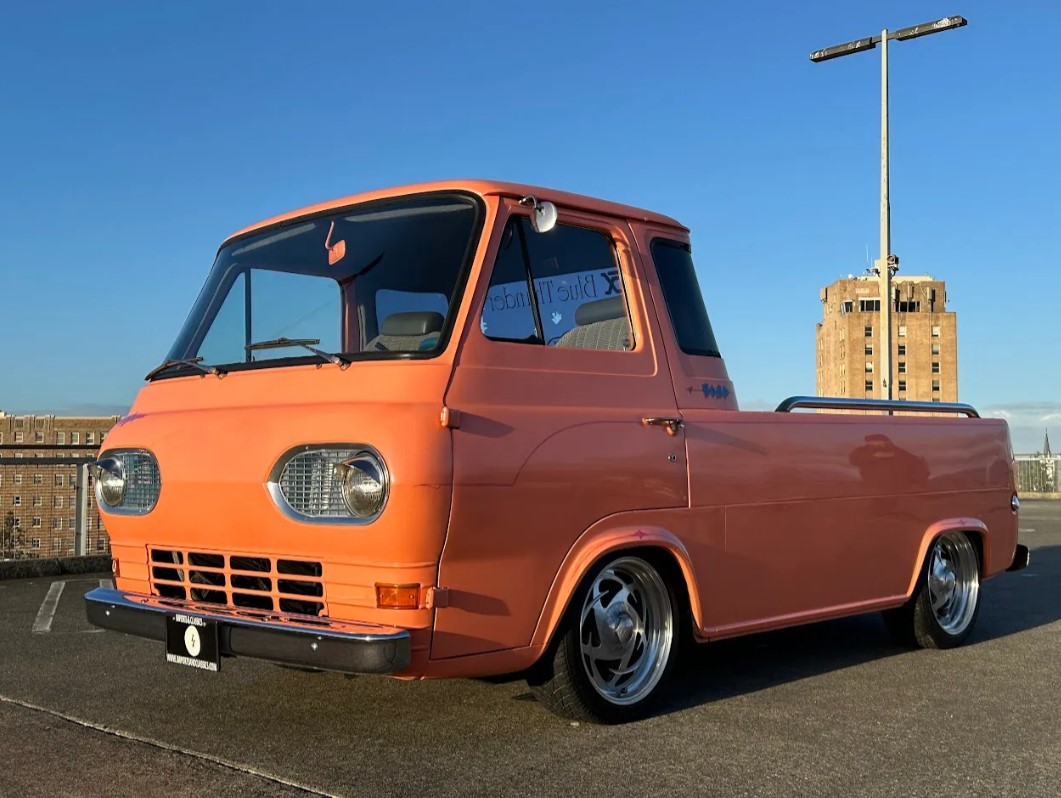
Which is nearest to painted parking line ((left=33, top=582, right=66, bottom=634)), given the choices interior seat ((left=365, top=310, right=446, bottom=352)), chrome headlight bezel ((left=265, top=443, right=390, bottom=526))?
chrome headlight bezel ((left=265, top=443, right=390, bottom=526))

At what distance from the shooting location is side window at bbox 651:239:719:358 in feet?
17.5

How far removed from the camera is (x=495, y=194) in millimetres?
4594

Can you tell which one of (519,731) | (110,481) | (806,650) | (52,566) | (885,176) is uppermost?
(885,176)

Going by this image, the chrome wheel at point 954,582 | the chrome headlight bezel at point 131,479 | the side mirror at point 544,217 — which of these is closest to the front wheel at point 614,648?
the side mirror at point 544,217

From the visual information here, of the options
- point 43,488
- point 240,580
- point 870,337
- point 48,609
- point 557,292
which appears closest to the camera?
point 240,580

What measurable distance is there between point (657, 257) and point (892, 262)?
15.9 m

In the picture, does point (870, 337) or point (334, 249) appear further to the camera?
point (870, 337)

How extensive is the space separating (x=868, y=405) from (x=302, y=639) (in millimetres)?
4041

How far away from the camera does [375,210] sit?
4.87 meters

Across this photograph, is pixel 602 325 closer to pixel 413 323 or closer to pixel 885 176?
pixel 413 323

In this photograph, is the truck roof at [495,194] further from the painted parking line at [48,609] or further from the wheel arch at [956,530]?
the painted parking line at [48,609]

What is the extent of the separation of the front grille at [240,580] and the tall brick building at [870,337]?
126 metres

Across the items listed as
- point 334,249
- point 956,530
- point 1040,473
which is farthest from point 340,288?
point 1040,473

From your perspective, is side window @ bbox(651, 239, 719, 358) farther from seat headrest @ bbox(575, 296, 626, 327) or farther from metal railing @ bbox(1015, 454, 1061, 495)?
metal railing @ bbox(1015, 454, 1061, 495)
